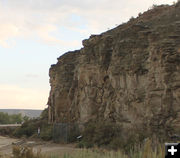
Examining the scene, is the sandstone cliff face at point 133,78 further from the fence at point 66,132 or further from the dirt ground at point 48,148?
the dirt ground at point 48,148

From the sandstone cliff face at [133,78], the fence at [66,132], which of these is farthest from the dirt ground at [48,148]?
the sandstone cliff face at [133,78]

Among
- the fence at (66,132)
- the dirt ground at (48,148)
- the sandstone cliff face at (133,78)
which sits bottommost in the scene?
the dirt ground at (48,148)

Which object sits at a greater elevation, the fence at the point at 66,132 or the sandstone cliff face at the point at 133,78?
the sandstone cliff face at the point at 133,78

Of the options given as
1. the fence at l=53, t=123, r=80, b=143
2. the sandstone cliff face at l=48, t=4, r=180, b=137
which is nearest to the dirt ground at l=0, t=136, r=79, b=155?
the fence at l=53, t=123, r=80, b=143

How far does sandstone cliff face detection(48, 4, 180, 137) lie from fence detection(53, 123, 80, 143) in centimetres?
88

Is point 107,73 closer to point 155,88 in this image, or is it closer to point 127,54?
point 127,54

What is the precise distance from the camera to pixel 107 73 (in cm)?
2166

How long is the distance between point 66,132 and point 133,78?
7.84 meters

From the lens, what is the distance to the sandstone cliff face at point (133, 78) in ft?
52.7

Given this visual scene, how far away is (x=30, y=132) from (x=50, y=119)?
2.68 m

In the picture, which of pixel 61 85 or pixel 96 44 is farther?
pixel 61 85

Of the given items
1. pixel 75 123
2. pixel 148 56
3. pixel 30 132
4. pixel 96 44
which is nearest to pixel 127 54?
pixel 148 56

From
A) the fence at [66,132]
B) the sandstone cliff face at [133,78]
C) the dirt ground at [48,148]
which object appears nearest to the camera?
the sandstone cliff face at [133,78]

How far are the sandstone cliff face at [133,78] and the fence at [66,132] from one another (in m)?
0.88
